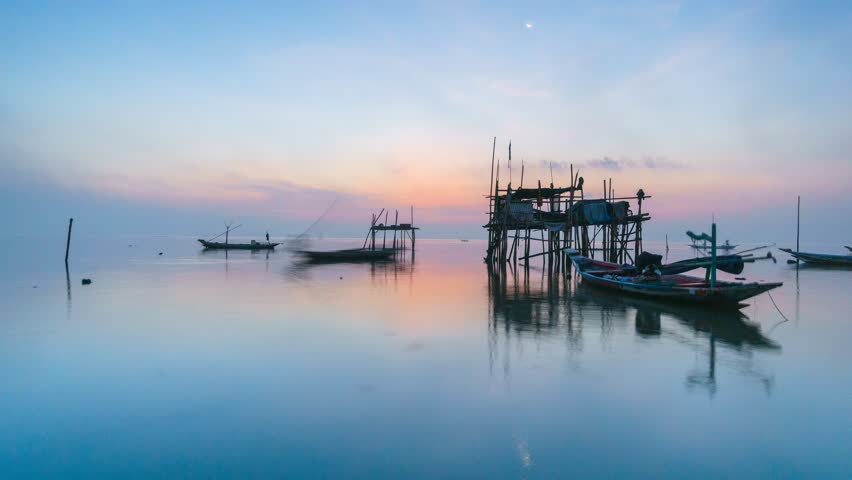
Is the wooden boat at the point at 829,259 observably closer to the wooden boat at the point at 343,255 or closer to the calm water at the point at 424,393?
the calm water at the point at 424,393

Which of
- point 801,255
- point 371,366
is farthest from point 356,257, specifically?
point 801,255

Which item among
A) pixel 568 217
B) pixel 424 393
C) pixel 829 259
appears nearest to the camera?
pixel 424 393

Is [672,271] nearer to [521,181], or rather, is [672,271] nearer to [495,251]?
[521,181]

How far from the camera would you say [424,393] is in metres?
6.91

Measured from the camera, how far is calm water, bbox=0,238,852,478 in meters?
4.90

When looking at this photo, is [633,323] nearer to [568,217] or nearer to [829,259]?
[568,217]

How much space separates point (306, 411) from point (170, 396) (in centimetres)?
226

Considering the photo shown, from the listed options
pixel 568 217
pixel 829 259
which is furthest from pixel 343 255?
pixel 829 259

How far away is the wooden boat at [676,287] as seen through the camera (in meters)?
12.6

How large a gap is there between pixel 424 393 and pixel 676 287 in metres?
10.3

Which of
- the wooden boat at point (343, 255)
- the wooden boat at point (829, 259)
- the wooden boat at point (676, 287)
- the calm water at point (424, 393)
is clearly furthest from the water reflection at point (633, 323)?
the wooden boat at point (829, 259)

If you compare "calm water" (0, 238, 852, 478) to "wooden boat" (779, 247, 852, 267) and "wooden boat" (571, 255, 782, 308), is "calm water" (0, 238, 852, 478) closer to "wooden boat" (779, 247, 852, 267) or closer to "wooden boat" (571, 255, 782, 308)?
"wooden boat" (571, 255, 782, 308)

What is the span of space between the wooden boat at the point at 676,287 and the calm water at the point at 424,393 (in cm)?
61

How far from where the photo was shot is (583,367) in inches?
318
